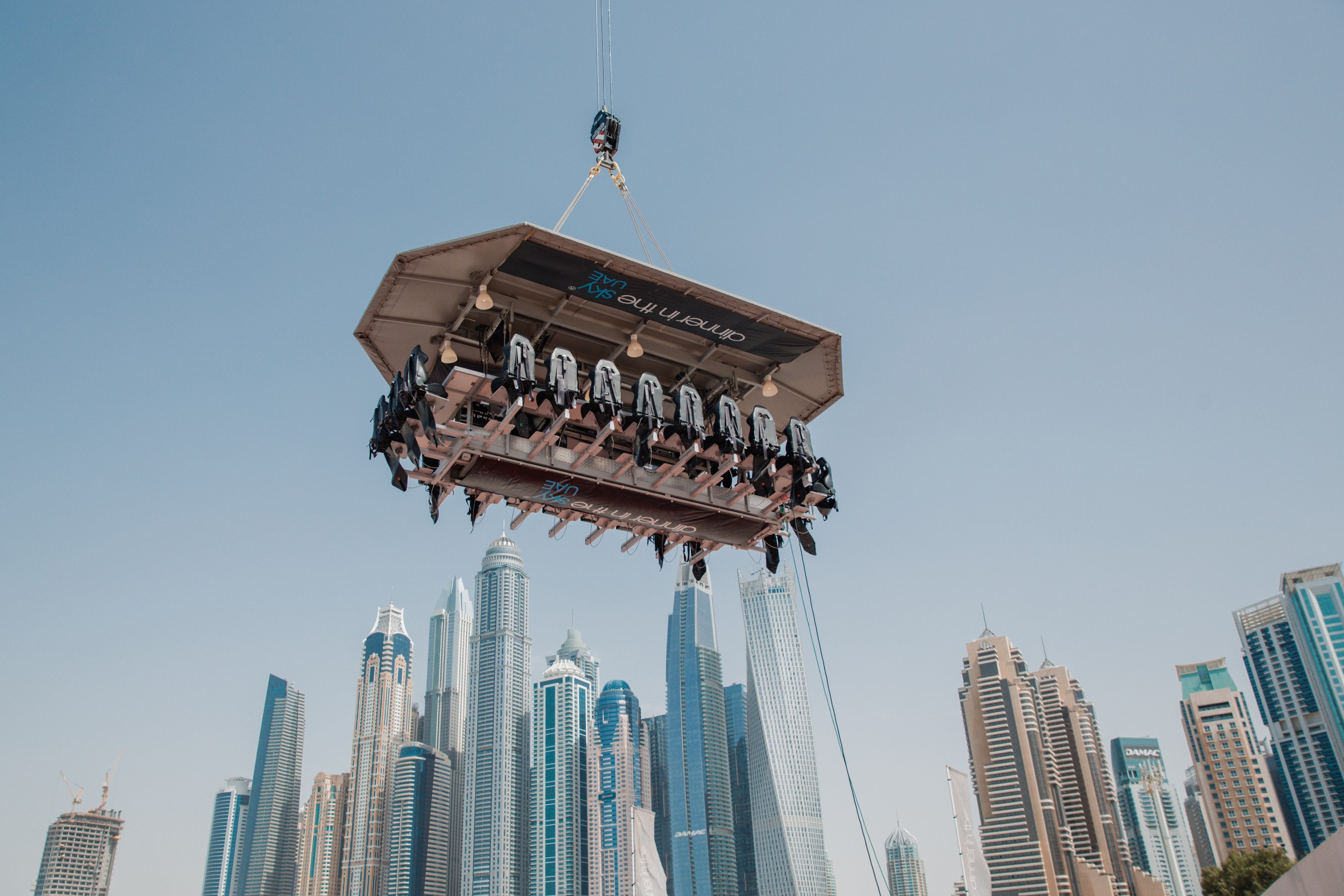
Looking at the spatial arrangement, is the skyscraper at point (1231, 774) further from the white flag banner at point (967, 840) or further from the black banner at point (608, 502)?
the black banner at point (608, 502)

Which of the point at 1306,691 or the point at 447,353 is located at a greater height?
the point at 1306,691

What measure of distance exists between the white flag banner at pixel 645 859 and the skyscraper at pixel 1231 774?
148m

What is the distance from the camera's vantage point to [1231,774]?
158500 mm

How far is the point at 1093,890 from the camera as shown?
15300 cm

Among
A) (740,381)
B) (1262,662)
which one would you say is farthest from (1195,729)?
(740,381)

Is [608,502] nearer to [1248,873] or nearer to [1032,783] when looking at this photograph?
[1248,873]

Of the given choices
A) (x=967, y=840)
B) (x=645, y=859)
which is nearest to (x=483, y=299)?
(x=645, y=859)

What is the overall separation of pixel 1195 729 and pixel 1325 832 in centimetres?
3976

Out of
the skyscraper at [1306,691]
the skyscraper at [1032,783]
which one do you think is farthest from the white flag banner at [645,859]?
the skyscraper at [1032,783]

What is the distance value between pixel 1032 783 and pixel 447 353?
17050cm

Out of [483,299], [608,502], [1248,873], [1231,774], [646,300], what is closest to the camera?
[483,299]

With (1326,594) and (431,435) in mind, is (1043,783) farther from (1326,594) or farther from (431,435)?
(431,435)

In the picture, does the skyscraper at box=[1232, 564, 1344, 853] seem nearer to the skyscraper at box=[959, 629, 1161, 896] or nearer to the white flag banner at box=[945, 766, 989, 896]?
the skyscraper at box=[959, 629, 1161, 896]

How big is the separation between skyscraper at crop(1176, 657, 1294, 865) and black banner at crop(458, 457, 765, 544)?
162655mm
